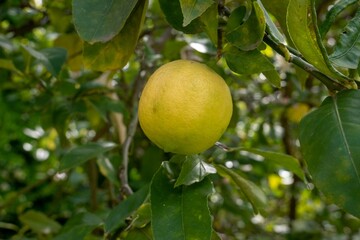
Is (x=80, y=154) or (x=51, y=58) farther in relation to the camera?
(x=51, y=58)

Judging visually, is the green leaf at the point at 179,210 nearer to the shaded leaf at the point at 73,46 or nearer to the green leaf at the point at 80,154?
the green leaf at the point at 80,154

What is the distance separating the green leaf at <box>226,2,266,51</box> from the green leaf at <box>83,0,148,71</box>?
211 millimetres

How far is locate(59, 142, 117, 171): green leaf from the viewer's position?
1449mm

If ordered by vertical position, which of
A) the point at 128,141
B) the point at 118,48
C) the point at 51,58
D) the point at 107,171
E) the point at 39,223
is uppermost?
the point at 118,48

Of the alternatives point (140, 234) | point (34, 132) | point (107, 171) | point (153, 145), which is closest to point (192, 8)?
point (140, 234)

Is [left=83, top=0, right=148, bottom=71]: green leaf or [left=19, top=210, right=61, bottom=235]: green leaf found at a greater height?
[left=83, top=0, right=148, bottom=71]: green leaf

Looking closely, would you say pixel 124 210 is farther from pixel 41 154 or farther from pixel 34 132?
pixel 41 154

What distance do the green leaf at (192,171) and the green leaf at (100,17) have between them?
10.0 inches

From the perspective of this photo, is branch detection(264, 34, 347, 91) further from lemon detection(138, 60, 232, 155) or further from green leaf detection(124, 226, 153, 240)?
green leaf detection(124, 226, 153, 240)

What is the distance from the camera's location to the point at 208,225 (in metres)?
0.91

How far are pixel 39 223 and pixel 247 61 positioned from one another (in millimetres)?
1271

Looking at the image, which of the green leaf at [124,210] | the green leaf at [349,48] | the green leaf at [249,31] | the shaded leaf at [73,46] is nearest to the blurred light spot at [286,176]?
the shaded leaf at [73,46]

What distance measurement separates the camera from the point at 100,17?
0.93 m

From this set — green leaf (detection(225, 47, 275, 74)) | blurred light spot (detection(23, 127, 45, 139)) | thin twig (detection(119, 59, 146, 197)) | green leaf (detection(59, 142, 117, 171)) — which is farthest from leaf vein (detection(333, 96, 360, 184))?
blurred light spot (detection(23, 127, 45, 139))
